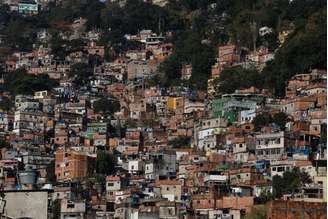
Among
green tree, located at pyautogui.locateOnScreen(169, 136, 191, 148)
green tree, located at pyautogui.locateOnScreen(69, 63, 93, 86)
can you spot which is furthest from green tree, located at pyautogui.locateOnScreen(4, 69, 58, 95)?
green tree, located at pyautogui.locateOnScreen(169, 136, 191, 148)

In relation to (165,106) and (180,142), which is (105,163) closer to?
(180,142)

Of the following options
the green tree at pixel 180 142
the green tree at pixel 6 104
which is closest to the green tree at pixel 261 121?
the green tree at pixel 180 142

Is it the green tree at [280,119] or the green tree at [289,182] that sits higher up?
the green tree at [280,119]

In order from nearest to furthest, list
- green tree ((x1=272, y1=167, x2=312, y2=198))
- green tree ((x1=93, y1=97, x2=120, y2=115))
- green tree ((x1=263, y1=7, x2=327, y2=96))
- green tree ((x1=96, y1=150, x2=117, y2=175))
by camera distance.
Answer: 1. green tree ((x1=272, y1=167, x2=312, y2=198))
2. green tree ((x1=96, y1=150, x2=117, y2=175))
3. green tree ((x1=263, y1=7, x2=327, y2=96))
4. green tree ((x1=93, y1=97, x2=120, y2=115))

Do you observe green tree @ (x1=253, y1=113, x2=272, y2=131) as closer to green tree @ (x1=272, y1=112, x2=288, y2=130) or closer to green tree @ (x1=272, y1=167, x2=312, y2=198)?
green tree @ (x1=272, y1=112, x2=288, y2=130)

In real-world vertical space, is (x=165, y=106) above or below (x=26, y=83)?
below

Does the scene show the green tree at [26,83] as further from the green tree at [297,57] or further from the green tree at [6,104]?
the green tree at [297,57]

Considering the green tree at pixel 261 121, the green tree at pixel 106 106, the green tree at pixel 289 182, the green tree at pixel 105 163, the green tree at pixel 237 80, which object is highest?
the green tree at pixel 237 80

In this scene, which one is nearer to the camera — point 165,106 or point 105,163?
point 105,163

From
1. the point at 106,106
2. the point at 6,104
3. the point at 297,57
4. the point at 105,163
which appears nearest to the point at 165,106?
the point at 106,106

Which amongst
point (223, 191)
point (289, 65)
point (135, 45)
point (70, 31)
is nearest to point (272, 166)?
point (223, 191)
